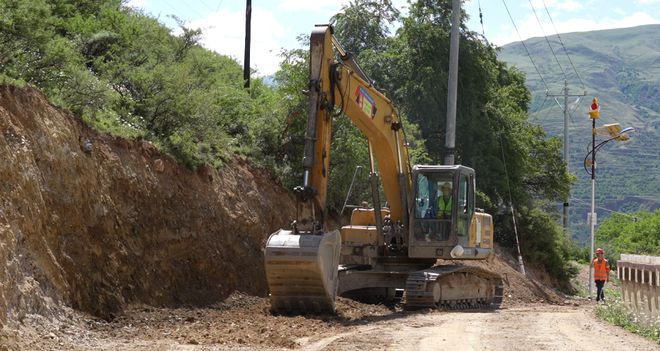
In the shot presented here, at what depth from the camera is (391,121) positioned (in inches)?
776

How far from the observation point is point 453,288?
21.3 meters

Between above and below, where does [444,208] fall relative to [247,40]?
below

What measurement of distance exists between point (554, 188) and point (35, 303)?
1234 inches

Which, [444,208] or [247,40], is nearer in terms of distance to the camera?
[444,208]

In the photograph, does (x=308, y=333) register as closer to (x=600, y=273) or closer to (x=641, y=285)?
(x=641, y=285)

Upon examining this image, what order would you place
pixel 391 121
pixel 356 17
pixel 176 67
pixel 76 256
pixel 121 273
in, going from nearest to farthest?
pixel 76 256 → pixel 121 273 → pixel 391 121 → pixel 176 67 → pixel 356 17

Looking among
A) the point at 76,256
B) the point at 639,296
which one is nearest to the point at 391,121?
the point at 639,296

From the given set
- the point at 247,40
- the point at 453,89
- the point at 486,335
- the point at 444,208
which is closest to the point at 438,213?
the point at 444,208

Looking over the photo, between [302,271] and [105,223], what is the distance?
3.39 metres

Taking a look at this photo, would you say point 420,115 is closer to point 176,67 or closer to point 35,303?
point 176,67

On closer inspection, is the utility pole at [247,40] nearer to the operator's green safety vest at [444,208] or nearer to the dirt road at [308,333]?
the operator's green safety vest at [444,208]

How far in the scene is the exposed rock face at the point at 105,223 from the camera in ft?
45.1

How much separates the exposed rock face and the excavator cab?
3.54 meters

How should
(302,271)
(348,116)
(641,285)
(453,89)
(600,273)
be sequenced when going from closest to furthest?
1. (302,271)
2. (641,285)
3. (348,116)
4. (453,89)
5. (600,273)
